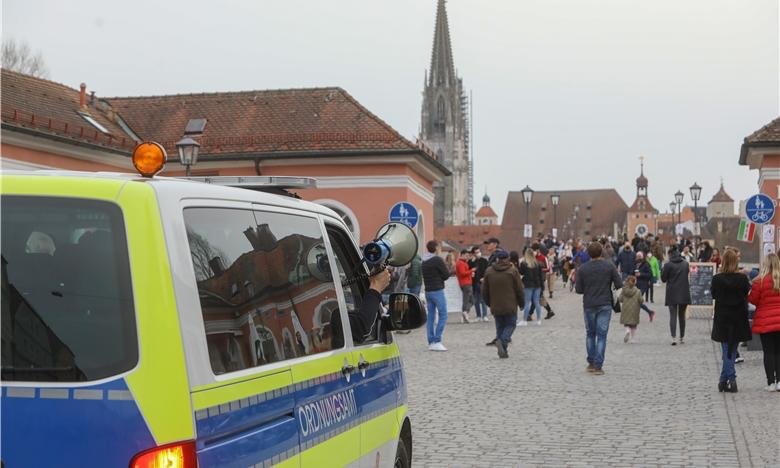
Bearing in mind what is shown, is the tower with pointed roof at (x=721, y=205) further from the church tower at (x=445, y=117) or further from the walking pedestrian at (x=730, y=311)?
the walking pedestrian at (x=730, y=311)

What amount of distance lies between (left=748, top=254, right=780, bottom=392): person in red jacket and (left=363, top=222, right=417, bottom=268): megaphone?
29.2 ft

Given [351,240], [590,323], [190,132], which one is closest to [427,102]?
[190,132]

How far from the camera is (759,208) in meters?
23.8

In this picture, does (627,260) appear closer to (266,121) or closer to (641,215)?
(266,121)

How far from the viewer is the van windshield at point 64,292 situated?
3240 millimetres

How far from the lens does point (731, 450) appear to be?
394 inches

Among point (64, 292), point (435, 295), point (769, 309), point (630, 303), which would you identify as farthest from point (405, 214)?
point (64, 292)

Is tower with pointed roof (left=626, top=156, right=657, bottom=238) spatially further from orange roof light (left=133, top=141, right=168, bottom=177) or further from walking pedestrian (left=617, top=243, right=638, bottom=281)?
orange roof light (left=133, top=141, right=168, bottom=177)

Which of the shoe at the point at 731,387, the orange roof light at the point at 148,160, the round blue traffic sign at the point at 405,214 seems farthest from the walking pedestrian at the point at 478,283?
the orange roof light at the point at 148,160

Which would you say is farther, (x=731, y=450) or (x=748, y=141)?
(x=748, y=141)

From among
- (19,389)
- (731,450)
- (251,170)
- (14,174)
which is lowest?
(731,450)

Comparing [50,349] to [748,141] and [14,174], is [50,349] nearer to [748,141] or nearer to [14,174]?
[14,174]

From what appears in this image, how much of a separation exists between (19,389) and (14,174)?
2.34ft

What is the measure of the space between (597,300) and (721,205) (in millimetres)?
156871
